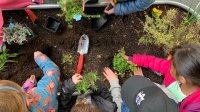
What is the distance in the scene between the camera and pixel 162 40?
276cm

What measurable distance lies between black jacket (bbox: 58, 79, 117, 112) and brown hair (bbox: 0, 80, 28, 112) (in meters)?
0.51

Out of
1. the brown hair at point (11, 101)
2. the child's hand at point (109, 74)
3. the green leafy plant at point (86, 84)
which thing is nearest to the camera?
the brown hair at point (11, 101)

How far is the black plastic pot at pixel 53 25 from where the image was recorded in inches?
107

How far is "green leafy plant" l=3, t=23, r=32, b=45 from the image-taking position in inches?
103

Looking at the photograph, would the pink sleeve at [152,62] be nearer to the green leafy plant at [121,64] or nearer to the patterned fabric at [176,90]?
the green leafy plant at [121,64]

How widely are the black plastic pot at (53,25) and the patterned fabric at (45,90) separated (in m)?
0.29

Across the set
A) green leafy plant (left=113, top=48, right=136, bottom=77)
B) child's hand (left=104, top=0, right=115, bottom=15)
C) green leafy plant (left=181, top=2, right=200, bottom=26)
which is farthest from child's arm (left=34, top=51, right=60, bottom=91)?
green leafy plant (left=181, top=2, right=200, bottom=26)

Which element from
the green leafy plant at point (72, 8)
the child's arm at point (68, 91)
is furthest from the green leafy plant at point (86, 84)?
the green leafy plant at point (72, 8)

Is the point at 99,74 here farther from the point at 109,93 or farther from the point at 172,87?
the point at 172,87

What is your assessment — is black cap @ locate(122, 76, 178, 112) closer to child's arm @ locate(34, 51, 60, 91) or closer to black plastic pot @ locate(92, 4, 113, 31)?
child's arm @ locate(34, 51, 60, 91)

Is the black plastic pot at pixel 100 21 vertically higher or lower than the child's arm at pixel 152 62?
higher

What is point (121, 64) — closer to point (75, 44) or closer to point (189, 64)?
point (75, 44)

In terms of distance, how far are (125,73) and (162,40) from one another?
0.45 m

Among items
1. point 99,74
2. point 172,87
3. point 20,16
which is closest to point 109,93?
point 99,74
